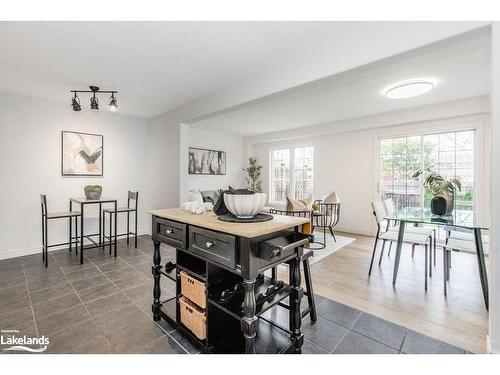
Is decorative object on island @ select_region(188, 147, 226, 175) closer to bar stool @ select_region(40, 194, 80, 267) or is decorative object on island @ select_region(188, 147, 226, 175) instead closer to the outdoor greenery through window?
bar stool @ select_region(40, 194, 80, 267)

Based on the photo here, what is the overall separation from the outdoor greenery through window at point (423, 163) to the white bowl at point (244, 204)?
408cm

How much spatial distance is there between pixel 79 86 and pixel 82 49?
3.60 feet

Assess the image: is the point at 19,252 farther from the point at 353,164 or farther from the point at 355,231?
the point at 353,164

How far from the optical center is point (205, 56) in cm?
232

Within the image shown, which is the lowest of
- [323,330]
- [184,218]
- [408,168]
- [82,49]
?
[323,330]

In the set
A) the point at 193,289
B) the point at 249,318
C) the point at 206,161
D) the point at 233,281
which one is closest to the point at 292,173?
the point at 206,161

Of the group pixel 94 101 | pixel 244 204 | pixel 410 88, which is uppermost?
pixel 410 88

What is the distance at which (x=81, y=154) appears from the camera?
398cm

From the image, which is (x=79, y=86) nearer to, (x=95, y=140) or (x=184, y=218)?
(x=95, y=140)

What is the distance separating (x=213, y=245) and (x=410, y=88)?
3.19 m

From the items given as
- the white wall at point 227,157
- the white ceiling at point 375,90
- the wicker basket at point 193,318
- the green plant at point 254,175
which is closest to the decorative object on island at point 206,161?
the white wall at point 227,157

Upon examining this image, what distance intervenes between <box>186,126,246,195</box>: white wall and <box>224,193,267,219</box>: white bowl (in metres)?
4.08

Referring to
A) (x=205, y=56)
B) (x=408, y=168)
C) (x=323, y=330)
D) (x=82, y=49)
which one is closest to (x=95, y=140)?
(x=82, y=49)

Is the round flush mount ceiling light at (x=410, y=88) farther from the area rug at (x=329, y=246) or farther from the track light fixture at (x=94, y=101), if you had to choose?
the track light fixture at (x=94, y=101)
